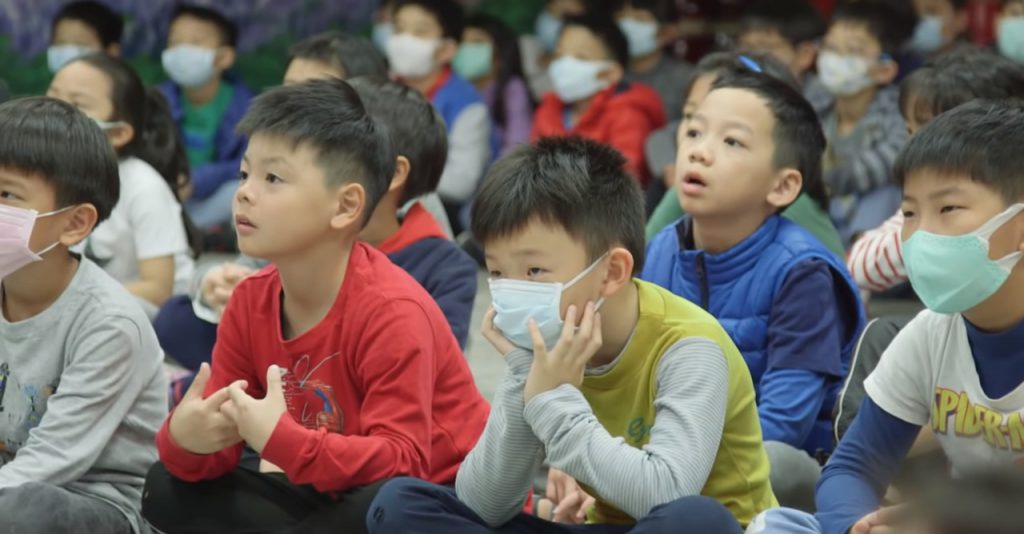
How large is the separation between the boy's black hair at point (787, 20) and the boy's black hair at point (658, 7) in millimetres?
405

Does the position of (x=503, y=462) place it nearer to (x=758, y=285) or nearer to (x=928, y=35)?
(x=758, y=285)

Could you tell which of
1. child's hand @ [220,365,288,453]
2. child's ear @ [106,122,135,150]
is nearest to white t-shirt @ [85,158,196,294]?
child's ear @ [106,122,135,150]

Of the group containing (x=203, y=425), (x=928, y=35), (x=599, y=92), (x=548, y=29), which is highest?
(x=928, y=35)

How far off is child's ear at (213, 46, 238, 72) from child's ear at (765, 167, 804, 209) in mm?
2902

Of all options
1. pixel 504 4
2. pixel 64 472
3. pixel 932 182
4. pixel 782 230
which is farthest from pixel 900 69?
pixel 64 472

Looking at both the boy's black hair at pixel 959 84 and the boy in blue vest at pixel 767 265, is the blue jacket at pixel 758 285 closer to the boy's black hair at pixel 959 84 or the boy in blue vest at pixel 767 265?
the boy in blue vest at pixel 767 265

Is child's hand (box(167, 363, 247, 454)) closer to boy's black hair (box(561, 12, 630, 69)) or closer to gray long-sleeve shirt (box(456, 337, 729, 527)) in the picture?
gray long-sleeve shirt (box(456, 337, 729, 527))

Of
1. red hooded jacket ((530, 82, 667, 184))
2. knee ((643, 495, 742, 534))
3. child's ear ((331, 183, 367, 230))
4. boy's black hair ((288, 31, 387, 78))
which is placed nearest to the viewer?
knee ((643, 495, 742, 534))

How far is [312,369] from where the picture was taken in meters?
2.31

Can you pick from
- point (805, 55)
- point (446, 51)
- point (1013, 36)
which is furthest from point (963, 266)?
point (446, 51)

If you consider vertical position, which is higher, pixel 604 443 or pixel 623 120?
pixel 623 120

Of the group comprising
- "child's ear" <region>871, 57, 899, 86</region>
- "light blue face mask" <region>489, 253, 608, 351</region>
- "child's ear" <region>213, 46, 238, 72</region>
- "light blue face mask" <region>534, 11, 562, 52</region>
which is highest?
"child's ear" <region>871, 57, 899, 86</region>

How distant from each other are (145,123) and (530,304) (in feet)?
6.13

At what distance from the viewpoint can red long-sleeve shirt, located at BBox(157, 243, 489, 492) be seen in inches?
85.7
